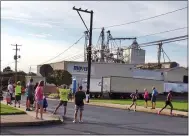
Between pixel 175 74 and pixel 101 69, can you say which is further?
pixel 175 74

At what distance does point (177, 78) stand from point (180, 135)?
68636 mm

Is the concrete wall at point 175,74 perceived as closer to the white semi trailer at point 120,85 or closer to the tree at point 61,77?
the tree at point 61,77

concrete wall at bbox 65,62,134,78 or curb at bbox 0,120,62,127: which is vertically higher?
concrete wall at bbox 65,62,134,78

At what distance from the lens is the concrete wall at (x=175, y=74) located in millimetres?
79375

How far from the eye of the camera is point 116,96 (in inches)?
2128

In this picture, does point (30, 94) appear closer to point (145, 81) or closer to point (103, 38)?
point (145, 81)

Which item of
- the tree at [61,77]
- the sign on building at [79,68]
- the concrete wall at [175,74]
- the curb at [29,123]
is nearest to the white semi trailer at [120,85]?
the tree at [61,77]

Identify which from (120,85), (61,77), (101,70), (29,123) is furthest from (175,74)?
(29,123)

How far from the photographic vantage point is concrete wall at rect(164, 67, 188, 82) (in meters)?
79.4

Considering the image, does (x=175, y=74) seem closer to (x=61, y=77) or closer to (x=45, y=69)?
(x=45, y=69)

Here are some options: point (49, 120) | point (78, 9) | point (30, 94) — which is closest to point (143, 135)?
point (49, 120)

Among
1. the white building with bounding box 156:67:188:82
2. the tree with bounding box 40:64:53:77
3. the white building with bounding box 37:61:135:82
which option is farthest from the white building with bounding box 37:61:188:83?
the white building with bounding box 156:67:188:82

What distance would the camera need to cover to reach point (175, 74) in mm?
80750

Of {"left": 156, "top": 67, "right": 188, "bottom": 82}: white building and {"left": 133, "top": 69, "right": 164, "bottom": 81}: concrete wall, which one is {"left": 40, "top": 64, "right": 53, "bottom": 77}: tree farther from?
{"left": 156, "top": 67, "right": 188, "bottom": 82}: white building
